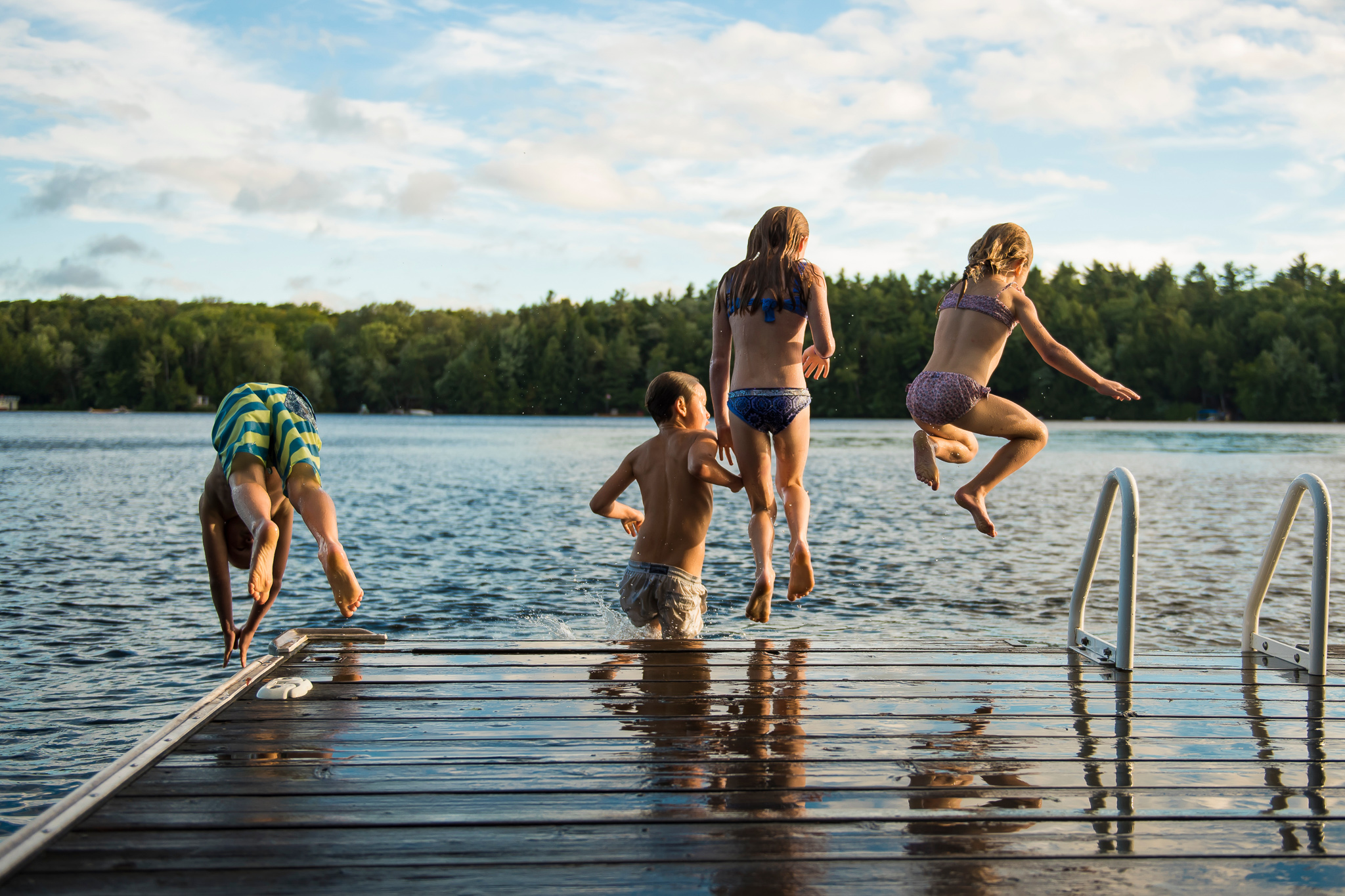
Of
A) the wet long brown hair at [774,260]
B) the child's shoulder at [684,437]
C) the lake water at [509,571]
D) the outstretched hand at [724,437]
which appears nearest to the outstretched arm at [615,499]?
the child's shoulder at [684,437]

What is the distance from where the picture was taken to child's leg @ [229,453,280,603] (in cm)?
451

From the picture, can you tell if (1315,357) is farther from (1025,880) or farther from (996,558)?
(1025,880)

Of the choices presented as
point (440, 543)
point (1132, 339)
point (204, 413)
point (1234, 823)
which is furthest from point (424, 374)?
point (1234, 823)

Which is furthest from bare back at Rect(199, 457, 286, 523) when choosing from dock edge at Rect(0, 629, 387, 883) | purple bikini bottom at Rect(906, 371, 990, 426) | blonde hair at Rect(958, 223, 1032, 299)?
blonde hair at Rect(958, 223, 1032, 299)

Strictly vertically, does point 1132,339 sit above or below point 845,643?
above

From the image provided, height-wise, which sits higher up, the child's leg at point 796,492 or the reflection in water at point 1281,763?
the child's leg at point 796,492

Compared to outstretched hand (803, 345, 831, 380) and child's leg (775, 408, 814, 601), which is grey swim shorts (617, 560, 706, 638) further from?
outstretched hand (803, 345, 831, 380)

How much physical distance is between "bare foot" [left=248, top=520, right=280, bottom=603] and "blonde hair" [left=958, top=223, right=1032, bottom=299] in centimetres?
344

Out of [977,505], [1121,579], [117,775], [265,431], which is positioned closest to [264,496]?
[265,431]

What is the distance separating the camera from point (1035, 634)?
12188 millimetres

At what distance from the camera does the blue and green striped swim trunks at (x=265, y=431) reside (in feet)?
15.6

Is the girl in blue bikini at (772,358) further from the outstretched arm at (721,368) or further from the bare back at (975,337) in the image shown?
the bare back at (975,337)

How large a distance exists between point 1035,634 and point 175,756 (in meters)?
10.3

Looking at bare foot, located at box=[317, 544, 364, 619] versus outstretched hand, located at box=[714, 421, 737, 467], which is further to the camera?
outstretched hand, located at box=[714, 421, 737, 467]
